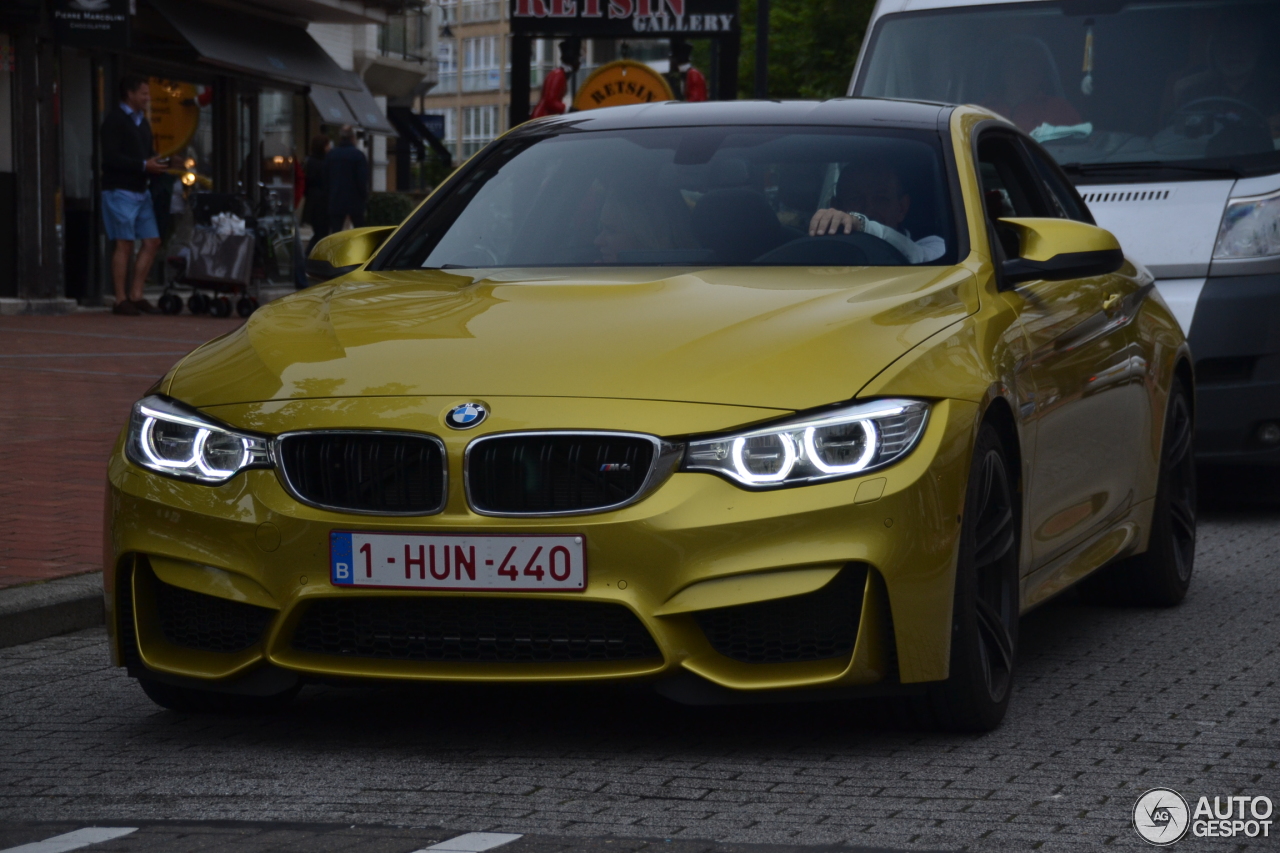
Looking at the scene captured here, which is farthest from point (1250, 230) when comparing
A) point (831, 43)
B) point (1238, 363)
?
point (831, 43)

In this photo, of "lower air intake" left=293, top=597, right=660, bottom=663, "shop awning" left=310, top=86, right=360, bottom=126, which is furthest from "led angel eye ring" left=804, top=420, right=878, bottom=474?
"shop awning" left=310, top=86, right=360, bottom=126

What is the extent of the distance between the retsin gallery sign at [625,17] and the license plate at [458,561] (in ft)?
39.3

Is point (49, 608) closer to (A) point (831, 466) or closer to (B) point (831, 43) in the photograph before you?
(A) point (831, 466)

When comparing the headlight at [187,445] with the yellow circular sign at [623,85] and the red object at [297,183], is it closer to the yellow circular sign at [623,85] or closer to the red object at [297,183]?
the yellow circular sign at [623,85]

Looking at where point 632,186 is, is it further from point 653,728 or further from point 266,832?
point 266,832

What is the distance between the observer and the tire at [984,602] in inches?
180

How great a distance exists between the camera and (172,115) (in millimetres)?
25344

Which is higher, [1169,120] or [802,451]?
[1169,120]

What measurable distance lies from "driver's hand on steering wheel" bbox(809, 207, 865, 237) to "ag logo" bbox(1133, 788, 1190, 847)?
1.78 m

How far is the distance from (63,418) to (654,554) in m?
6.99

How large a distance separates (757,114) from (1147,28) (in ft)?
14.6

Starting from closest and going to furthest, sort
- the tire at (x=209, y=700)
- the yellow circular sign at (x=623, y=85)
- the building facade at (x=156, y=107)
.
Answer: the tire at (x=209, y=700), the yellow circular sign at (x=623, y=85), the building facade at (x=156, y=107)

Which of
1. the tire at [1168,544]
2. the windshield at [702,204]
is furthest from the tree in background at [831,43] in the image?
the windshield at [702,204]

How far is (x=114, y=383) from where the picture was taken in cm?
1253
